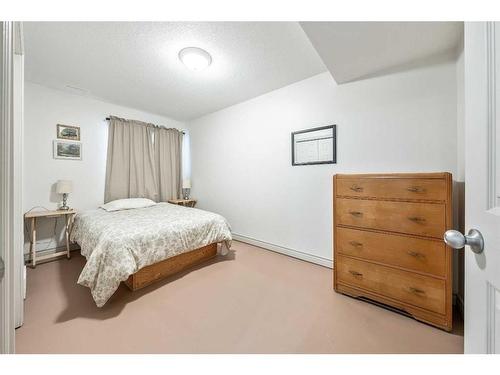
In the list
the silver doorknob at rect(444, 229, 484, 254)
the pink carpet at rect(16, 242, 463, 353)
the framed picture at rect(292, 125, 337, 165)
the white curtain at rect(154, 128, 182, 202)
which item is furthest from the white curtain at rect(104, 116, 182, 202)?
the silver doorknob at rect(444, 229, 484, 254)

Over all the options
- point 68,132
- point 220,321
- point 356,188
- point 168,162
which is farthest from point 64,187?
point 356,188

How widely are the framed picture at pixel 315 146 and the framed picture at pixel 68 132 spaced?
3.27 meters

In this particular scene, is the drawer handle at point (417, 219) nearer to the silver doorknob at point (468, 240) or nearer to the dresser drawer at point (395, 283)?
the dresser drawer at point (395, 283)

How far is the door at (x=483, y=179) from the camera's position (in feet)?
1.47

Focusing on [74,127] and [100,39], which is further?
[74,127]

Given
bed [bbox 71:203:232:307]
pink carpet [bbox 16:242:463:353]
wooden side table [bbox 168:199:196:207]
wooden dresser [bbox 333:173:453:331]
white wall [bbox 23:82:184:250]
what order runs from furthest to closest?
wooden side table [bbox 168:199:196:207] → white wall [bbox 23:82:184:250] → bed [bbox 71:203:232:307] → wooden dresser [bbox 333:173:453:331] → pink carpet [bbox 16:242:463:353]

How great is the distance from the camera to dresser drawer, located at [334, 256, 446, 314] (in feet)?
4.56

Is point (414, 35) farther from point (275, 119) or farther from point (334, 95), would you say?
point (275, 119)

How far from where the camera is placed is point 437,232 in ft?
4.52

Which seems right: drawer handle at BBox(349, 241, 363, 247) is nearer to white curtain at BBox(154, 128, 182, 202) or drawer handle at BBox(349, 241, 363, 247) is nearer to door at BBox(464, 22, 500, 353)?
door at BBox(464, 22, 500, 353)

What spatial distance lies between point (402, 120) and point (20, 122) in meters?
3.29

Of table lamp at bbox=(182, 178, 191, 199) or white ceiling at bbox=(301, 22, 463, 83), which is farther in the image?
table lamp at bbox=(182, 178, 191, 199)

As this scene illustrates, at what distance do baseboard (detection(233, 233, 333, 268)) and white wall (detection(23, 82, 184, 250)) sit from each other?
252 centimetres
